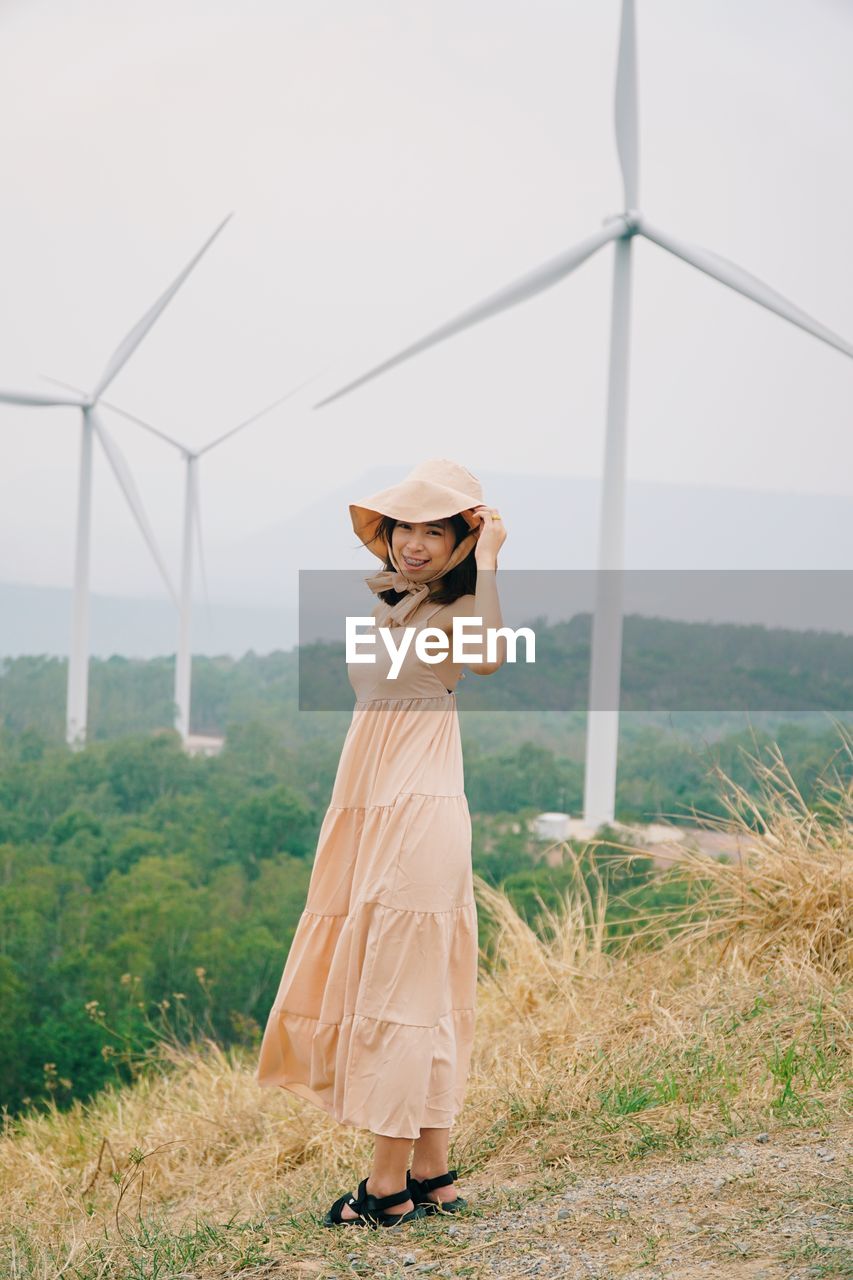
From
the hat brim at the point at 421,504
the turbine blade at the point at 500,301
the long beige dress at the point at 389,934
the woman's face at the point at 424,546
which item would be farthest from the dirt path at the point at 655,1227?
the turbine blade at the point at 500,301

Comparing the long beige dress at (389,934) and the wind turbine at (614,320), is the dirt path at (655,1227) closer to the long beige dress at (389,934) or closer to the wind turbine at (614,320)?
the long beige dress at (389,934)

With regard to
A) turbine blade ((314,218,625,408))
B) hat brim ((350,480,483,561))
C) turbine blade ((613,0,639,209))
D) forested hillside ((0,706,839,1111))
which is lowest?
forested hillside ((0,706,839,1111))

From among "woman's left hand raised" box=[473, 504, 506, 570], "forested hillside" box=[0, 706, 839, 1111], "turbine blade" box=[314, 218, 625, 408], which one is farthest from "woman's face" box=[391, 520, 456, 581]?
"forested hillside" box=[0, 706, 839, 1111]

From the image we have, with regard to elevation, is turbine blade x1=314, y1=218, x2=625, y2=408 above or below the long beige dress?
above

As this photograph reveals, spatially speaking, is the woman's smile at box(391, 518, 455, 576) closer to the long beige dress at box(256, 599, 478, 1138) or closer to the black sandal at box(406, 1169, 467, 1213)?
the long beige dress at box(256, 599, 478, 1138)

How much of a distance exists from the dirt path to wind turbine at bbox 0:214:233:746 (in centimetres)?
2392

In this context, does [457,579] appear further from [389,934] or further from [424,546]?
[389,934]

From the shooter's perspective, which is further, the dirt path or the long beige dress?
the long beige dress

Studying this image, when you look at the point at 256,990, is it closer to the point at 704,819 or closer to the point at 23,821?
the point at 23,821

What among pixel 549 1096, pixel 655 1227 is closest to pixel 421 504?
pixel 655 1227

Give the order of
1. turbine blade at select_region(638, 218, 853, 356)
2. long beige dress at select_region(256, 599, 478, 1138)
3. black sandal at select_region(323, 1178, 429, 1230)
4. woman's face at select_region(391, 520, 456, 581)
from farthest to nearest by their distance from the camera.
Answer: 1. turbine blade at select_region(638, 218, 853, 356)
2. woman's face at select_region(391, 520, 456, 581)
3. black sandal at select_region(323, 1178, 429, 1230)
4. long beige dress at select_region(256, 599, 478, 1138)

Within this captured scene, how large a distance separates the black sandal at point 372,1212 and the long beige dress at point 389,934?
1.06 ft

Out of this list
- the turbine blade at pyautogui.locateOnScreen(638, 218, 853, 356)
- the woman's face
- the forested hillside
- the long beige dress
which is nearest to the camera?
the long beige dress

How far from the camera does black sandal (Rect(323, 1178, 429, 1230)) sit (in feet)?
15.3
